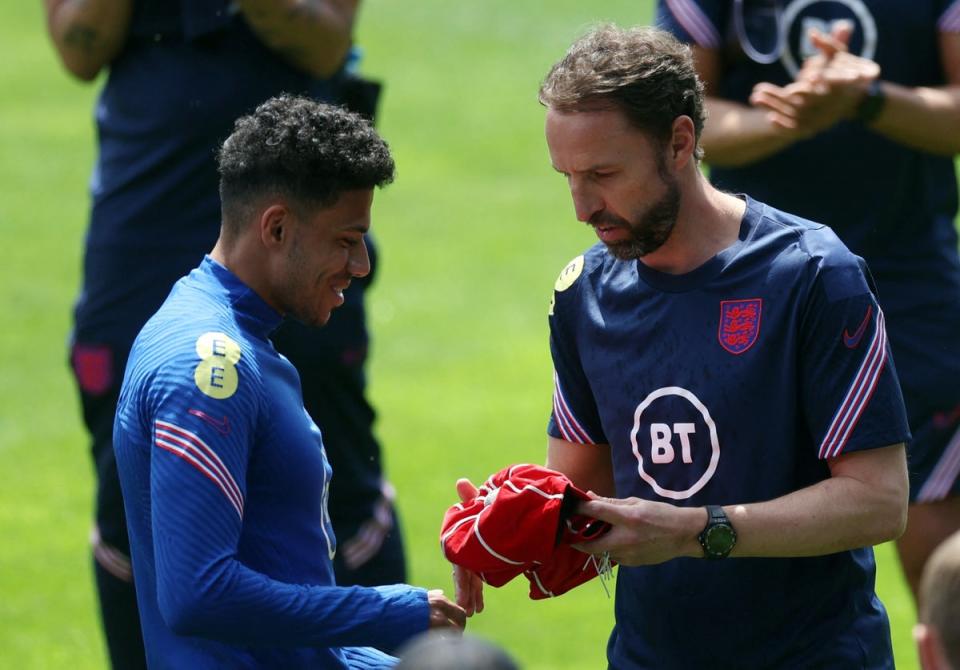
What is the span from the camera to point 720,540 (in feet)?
11.9

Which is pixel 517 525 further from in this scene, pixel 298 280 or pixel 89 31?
pixel 89 31

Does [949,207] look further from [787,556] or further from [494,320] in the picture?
[494,320]

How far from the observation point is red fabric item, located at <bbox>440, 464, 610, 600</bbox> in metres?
3.65

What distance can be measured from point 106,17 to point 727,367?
8.57ft

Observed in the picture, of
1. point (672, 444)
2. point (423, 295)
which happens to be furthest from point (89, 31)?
point (423, 295)

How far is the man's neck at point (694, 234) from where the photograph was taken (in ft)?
12.8

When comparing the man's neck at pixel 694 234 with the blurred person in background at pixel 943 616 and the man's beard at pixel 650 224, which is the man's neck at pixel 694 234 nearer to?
the man's beard at pixel 650 224

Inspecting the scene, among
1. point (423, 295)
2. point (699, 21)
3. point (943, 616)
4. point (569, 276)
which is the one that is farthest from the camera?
point (423, 295)

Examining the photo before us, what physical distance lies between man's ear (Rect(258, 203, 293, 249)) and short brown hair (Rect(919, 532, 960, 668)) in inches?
63.8

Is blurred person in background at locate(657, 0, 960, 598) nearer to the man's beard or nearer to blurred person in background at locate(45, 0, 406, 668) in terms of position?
blurred person in background at locate(45, 0, 406, 668)

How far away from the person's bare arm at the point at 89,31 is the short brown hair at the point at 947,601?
3461mm

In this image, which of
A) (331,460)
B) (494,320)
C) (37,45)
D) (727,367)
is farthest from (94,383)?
(37,45)

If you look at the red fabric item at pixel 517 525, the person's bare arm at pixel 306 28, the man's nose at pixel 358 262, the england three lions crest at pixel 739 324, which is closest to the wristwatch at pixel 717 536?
the red fabric item at pixel 517 525

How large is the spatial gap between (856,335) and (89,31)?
9.36ft
